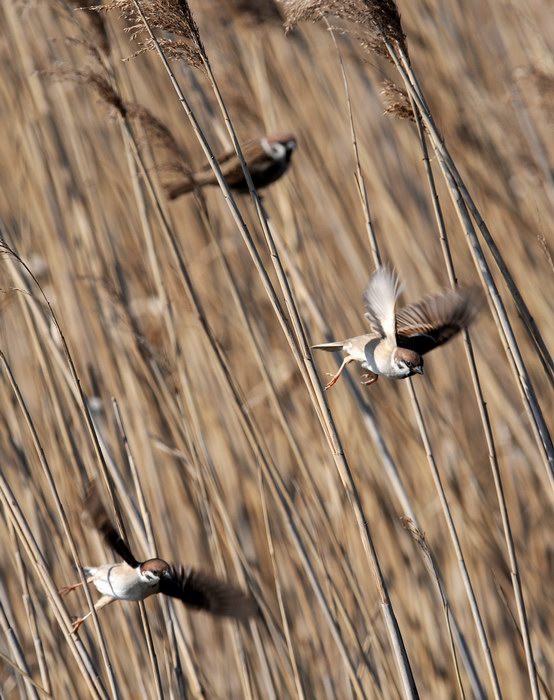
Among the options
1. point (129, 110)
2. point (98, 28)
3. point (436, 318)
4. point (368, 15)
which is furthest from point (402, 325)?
point (98, 28)

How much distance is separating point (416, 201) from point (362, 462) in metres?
1.10

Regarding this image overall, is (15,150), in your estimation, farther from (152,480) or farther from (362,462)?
(362,462)

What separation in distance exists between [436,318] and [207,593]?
723mm

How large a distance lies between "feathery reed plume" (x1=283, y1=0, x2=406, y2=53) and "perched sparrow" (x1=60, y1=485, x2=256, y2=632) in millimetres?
983

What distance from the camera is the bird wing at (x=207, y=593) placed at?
5.27ft

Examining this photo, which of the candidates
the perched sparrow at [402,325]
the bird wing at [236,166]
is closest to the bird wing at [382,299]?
the perched sparrow at [402,325]

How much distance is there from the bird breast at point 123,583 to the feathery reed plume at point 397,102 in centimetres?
102

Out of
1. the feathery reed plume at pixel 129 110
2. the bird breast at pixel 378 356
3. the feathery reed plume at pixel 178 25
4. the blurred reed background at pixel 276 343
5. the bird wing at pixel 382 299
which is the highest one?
the feathery reed plume at pixel 178 25

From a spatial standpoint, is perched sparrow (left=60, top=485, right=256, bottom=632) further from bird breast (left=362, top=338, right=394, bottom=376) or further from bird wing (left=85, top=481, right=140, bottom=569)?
bird breast (left=362, top=338, right=394, bottom=376)

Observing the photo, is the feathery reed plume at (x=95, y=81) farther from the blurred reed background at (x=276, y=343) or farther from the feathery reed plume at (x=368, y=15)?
the feathery reed plume at (x=368, y=15)

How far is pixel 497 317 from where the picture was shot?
4.87 feet

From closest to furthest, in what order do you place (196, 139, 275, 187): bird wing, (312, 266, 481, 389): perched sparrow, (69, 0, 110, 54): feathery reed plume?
(312, 266, 481, 389): perched sparrow
(69, 0, 110, 54): feathery reed plume
(196, 139, 275, 187): bird wing

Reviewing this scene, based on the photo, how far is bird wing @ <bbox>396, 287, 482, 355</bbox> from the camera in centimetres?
155

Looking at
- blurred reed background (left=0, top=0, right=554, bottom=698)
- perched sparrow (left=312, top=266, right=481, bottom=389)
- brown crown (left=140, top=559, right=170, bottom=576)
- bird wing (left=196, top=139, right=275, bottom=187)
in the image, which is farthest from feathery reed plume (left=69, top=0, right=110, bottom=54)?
brown crown (left=140, top=559, right=170, bottom=576)
